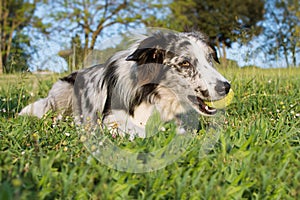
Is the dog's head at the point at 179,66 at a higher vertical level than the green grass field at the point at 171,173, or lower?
higher

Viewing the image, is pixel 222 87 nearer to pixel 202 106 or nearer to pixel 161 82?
pixel 202 106

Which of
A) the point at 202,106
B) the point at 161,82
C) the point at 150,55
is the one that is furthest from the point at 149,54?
the point at 202,106

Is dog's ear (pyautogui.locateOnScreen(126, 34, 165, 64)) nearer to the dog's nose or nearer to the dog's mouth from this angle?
the dog's mouth

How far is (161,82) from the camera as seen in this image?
3.36 meters

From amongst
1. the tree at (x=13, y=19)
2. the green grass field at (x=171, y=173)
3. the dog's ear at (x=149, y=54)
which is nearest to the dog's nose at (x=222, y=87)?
the green grass field at (x=171, y=173)

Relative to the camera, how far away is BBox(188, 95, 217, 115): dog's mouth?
129 inches

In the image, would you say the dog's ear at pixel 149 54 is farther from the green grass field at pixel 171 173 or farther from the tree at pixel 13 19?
the tree at pixel 13 19

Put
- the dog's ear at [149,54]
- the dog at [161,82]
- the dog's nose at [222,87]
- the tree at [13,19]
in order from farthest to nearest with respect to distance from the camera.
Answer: the tree at [13,19]
the dog's ear at [149,54]
the dog at [161,82]
the dog's nose at [222,87]

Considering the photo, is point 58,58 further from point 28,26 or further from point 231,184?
point 28,26

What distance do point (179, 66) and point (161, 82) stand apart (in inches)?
9.0

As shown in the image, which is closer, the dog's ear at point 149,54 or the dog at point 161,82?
the dog at point 161,82

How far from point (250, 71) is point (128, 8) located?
19629mm

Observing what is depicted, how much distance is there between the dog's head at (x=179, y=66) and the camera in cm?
321

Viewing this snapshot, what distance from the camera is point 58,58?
659 cm
